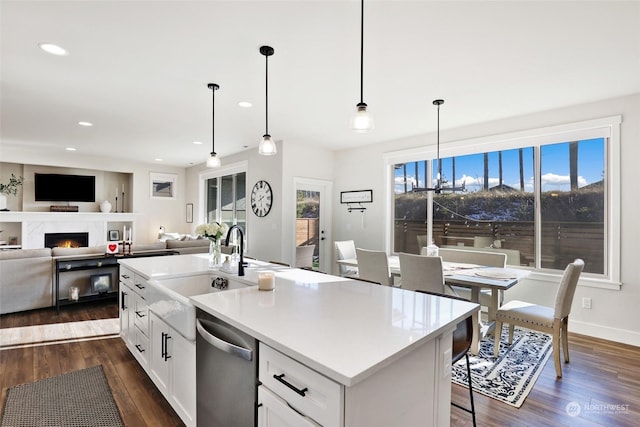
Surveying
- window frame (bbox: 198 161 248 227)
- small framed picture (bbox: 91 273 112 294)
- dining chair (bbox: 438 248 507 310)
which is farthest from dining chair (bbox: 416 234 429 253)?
small framed picture (bbox: 91 273 112 294)

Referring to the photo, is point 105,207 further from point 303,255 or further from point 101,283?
point 303,255

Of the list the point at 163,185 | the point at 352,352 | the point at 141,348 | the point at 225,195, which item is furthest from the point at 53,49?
the point at 163,185

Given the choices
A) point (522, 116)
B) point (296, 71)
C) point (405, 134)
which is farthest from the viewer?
point (405, 134)

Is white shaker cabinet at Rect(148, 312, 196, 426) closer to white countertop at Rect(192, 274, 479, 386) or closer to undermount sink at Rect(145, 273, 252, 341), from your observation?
undermount sink at Rect(145, 273, 252, 341)

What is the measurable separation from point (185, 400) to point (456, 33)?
2968mm

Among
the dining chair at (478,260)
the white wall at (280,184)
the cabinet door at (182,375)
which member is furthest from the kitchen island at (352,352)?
the white wall at (280,184)

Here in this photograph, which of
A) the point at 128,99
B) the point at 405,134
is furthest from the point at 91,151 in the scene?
the point at 405,134

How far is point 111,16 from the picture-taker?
83.7 inches

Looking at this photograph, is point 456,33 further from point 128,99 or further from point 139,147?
point 139,147

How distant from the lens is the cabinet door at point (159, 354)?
2.08 meters

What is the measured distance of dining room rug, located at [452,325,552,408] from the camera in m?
2.39

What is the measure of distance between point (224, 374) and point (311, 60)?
2.40 metres

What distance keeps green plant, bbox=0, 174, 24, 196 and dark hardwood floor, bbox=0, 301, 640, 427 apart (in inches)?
222

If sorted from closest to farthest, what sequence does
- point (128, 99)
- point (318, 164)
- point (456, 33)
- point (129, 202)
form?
point (456, 33)
point (128, 99)
point (318, 164)
point (129, 202)
